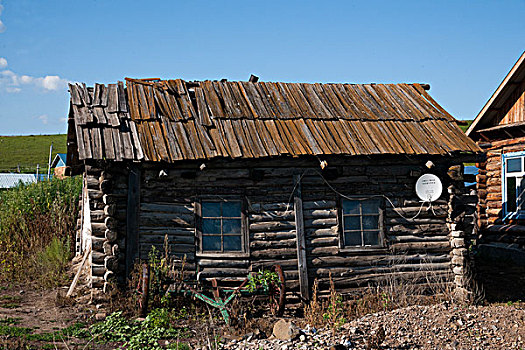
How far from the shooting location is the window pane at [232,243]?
9461 millimetres

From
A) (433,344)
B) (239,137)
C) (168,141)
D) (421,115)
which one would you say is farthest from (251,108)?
(433,344)

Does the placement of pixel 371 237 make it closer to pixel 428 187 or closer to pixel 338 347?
pixel 428 187

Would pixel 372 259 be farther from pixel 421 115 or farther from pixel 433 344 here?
pixel 421 115

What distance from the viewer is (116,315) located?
8047mm

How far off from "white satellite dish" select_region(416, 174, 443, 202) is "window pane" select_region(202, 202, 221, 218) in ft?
13.6

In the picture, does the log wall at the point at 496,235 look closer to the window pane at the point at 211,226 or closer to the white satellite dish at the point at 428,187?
the white satellite dish at the point at 428,187

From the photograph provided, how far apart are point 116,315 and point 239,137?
407cm

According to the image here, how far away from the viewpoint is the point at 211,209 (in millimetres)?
9461

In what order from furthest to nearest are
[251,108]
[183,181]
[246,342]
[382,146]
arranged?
[251,108], [382,146], [183,181], [246,342]

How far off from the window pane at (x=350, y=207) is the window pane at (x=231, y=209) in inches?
Result: 86.5

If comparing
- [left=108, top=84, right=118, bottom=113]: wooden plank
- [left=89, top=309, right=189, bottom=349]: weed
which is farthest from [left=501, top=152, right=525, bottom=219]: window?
[left=108, top=84, right=118, bottom=113]: wooden plank

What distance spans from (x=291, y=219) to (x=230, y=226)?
1.23 m

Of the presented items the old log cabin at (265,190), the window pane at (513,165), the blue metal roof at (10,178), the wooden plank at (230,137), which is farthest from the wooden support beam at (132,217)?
the blue metal roof at (10,178)

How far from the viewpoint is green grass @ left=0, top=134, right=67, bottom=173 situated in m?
46.6
